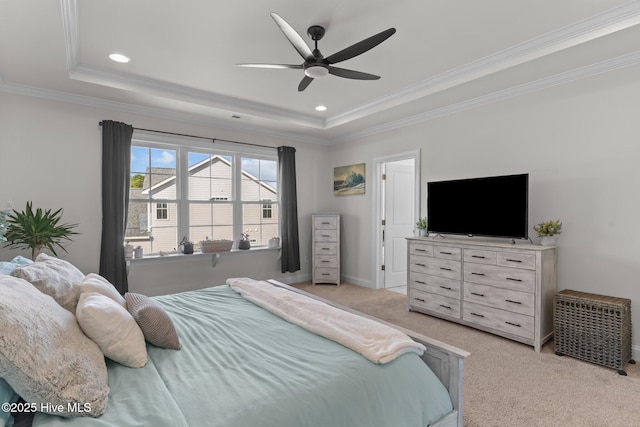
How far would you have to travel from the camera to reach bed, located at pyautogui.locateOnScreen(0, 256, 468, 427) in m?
1.10

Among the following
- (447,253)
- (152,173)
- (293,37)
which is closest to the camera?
(293,37)

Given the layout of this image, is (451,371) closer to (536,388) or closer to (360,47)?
(536,388)

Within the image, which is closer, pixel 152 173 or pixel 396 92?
pixel 396 92

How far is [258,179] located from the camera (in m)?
5.30

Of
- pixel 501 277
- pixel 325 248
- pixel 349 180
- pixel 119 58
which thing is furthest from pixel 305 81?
pixel 325 248

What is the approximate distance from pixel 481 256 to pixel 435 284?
669 mm

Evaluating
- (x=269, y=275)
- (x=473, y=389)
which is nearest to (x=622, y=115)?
(x=473, y=389)

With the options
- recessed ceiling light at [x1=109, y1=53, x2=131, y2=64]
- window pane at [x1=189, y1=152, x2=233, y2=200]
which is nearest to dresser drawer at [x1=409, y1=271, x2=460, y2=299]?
window pane at [x1=189, y1=152, x2=233, y2=200]

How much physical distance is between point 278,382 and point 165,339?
2.19ft

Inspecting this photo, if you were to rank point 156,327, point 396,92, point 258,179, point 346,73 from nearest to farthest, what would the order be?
point 156,327
point 346,73
point 396,92
point 258,179

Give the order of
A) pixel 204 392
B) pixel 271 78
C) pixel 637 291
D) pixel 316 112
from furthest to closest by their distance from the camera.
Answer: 1. pixel 316 112
2. pixel 271 78
3. pixel 637 291
4. pixel 204 392

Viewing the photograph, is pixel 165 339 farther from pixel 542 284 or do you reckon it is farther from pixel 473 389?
Result: pixel 542 284

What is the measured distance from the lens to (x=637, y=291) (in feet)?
9.07

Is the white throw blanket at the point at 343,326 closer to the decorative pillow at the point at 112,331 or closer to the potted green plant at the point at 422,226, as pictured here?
the decorative pillow at the point at 112,331
